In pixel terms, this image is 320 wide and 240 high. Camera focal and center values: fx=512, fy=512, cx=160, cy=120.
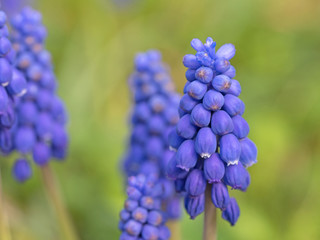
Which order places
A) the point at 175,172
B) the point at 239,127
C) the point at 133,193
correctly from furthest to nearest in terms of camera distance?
1. the point at 133,193
2. the point at 175,172
3. the point at 239,127

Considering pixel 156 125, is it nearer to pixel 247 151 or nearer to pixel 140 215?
pixel 140 215

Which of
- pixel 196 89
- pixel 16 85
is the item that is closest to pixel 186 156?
pixel 196 89

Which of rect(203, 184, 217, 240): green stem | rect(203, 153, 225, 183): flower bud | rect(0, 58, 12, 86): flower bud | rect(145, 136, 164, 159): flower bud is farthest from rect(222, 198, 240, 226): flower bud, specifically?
rect(0, 58, 12, 86): flower bud

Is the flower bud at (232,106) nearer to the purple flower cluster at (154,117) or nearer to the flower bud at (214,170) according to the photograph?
the flower bud at (214,170)

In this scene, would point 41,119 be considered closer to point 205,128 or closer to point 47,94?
point 47,94

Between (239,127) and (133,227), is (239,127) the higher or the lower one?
the higher one

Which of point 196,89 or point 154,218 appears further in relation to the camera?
point 154,218

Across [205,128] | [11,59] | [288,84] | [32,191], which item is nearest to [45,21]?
[32,191]
